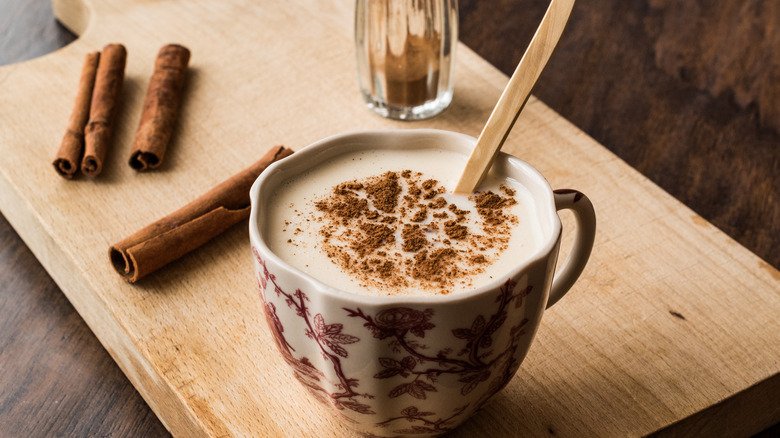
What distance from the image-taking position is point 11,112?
124cm

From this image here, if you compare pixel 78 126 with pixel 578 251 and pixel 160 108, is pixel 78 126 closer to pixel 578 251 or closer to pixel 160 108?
pixel 160 108

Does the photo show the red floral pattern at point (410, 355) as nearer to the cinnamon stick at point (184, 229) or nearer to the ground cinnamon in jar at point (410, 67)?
the cinnamon stick at point (184, 229)

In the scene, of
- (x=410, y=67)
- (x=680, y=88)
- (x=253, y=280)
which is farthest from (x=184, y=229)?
(x=680, y=88)

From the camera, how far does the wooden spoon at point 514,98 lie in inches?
30.5

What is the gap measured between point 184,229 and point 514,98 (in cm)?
44

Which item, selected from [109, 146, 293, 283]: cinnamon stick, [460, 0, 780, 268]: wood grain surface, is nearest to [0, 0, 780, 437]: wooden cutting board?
[109, 146, 293, 283]: cinnamon stick

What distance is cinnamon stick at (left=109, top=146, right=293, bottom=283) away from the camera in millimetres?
963

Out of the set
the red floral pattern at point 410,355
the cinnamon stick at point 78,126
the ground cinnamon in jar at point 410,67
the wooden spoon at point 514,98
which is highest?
the wooden spoon at point 514,98

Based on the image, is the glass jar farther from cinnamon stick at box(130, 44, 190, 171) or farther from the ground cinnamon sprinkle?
the ground cinnamon sprinkle

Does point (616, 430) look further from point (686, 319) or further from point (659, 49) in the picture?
point (659, 49)

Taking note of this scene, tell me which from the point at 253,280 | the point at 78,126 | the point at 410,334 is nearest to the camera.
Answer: the point at 410,334

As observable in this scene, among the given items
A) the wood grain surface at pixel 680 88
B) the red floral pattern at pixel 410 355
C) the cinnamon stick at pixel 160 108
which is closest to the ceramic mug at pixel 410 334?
the red floral pattern at pixel 410 355

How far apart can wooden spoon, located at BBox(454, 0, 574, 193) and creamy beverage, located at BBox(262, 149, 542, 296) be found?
20 mm

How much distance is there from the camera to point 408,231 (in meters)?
0.72
